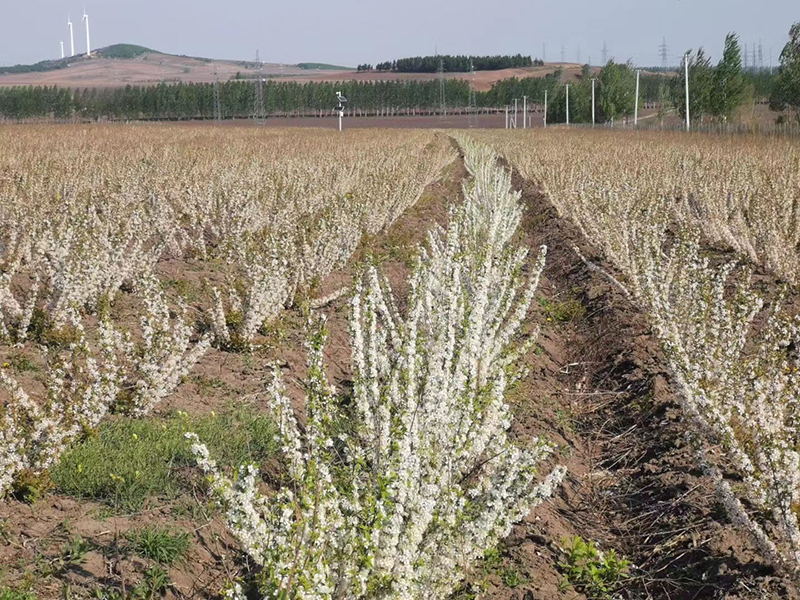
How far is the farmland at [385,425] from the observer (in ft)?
10.5

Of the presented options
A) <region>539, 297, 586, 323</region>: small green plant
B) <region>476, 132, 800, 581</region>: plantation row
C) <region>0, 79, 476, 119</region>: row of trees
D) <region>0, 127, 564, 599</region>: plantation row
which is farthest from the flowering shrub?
<region>0, 79, 476, 119</region>: row of trees

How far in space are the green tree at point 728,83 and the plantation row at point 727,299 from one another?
34.7 metres

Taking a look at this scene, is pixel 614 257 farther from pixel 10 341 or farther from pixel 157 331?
pixel 10 341

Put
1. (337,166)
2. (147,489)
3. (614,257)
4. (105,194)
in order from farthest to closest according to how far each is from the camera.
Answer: (337,166) < (105,194) < (614,257) < (147,489)

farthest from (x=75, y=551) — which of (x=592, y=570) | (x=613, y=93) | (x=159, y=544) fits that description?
(x=613, y=93)

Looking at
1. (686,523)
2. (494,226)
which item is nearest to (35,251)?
(494,226)

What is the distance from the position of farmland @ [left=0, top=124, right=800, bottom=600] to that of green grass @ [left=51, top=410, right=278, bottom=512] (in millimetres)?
16

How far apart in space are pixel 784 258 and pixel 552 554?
19.5 feet

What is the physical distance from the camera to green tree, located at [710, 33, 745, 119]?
49.9 m

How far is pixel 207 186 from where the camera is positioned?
12.0m

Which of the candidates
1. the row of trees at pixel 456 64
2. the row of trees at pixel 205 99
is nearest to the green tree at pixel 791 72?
Result: the row of trees at pixel 205 99

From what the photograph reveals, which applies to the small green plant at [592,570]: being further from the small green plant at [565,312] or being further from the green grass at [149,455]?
the small green plant at [565,312]

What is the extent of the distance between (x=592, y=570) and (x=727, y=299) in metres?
4.40

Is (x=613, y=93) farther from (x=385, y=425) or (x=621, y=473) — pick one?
(x=385, y=425)
